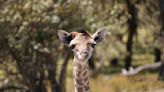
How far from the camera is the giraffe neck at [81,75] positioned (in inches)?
265

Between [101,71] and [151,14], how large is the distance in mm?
6368

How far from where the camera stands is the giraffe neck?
265 inches

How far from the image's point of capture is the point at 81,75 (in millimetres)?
6848

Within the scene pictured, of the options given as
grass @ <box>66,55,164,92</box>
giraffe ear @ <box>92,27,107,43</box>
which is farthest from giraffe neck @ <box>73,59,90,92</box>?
grass @ <box>66,55,164,92</box>

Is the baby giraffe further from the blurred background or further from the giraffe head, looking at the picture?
the blurred background

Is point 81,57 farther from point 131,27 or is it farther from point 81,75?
point 131,27

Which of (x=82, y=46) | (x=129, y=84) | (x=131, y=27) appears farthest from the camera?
(x=131, y=27)

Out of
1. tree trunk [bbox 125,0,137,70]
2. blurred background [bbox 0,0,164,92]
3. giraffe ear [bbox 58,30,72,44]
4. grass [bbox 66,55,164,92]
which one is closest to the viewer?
giraffe ear [bbox 58,30,72,44]

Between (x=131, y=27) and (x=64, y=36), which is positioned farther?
(x=131, y=27)

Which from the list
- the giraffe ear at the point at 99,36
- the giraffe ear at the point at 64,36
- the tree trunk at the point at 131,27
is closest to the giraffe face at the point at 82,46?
the giraffe ear at the point at 64,36

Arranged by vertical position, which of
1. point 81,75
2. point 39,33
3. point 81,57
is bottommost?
point 81,75

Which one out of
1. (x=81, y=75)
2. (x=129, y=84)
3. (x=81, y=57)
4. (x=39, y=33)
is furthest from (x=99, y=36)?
(x=129, y=84)

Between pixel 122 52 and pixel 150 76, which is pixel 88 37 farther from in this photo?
pixel 122 52

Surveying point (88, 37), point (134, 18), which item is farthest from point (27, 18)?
point (134, 18)
